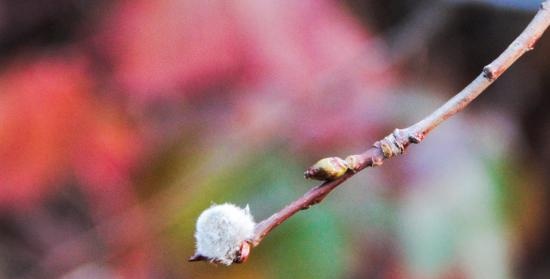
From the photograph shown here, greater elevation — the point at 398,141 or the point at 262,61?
the point at 262,61

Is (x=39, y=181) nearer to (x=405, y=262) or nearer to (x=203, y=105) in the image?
(x=203, y=105)

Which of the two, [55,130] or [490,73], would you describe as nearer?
[490,73]

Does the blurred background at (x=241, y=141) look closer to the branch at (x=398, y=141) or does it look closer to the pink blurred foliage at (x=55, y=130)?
the pink blurred foliage at (x=55, y=130)

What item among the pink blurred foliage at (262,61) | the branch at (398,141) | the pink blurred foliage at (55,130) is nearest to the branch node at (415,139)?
the branch at (398,141)

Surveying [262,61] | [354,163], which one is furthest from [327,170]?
[262,61]

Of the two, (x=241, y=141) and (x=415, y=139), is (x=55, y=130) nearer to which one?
(x=241, y=141)

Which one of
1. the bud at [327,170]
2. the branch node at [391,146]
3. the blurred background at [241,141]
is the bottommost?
the bud at [327,170]

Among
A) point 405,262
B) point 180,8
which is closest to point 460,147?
point 405,262
